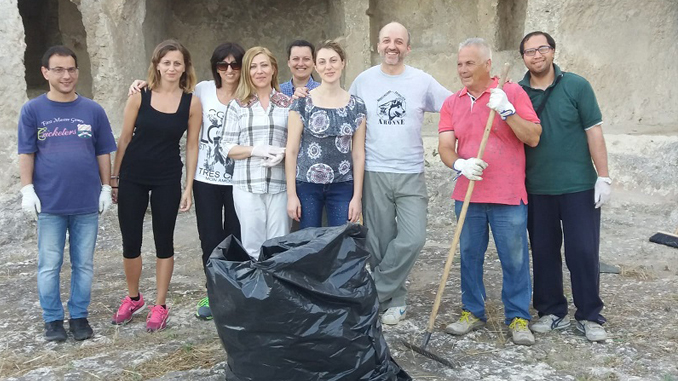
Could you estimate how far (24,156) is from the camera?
3818 mm

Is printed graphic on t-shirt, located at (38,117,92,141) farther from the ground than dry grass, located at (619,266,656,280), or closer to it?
farther from the ground

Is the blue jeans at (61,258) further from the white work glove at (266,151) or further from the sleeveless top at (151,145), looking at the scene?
the white work glove at (266,151)

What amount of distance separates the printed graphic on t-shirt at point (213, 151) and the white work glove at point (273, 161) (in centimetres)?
27

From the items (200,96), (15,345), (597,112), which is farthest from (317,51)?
(15,345)

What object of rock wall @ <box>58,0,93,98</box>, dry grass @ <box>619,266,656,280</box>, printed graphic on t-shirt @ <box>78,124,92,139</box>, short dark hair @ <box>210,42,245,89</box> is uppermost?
rock wall @ <box>58,0,93,98</box>

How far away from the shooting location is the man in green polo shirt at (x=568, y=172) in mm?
3635

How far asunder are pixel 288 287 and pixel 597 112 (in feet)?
6.49

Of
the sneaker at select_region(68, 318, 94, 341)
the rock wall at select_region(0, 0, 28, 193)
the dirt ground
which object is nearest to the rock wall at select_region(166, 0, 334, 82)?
the rock wall at select_region(0, 0, 28, 193)

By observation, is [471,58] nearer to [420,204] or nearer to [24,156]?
[420,204]

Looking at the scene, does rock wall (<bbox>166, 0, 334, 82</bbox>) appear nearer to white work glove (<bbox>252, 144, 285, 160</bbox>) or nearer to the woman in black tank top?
the woman in black tank top

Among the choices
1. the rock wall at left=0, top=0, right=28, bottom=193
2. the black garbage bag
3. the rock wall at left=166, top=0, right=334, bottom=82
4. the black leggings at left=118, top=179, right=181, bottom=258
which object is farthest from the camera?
the rock wall at left=166, top=0, right=334, bottom=82

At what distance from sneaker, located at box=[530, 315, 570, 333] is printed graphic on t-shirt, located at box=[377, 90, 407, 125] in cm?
143

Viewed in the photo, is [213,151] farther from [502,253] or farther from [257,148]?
[502,253]

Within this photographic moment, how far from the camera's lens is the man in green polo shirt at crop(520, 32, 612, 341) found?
3635 millimetres
